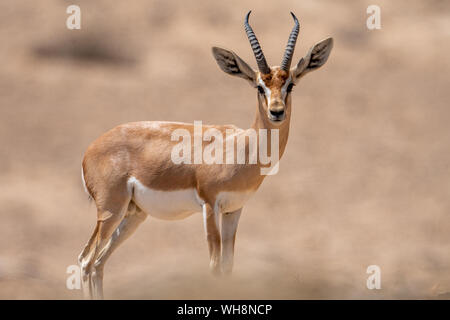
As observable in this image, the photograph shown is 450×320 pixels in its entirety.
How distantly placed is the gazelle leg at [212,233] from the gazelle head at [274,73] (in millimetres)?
1373

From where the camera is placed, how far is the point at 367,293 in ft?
42.8

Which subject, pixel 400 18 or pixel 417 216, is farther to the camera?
pixel 400 18

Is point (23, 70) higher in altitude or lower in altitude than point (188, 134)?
higher

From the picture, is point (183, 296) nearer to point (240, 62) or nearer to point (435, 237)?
point (240, 62)

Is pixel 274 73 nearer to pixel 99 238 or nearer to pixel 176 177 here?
pixel 176 177

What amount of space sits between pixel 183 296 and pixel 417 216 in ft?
35.8

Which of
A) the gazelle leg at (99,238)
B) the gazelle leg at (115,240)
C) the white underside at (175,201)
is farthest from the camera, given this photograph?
the gazelle leg at (115,240)

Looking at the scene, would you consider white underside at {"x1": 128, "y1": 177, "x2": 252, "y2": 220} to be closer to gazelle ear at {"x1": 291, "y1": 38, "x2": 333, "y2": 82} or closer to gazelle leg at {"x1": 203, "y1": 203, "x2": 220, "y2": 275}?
gazelle leg at {"x1": 203, "y1": 203, "x2": 220, "y2": 275}

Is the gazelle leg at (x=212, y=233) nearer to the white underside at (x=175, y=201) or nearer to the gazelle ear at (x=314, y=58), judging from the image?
the white underside at (x=175, y=201)

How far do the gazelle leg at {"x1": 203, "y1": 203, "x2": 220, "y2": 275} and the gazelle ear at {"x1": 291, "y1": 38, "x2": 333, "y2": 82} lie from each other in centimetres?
197

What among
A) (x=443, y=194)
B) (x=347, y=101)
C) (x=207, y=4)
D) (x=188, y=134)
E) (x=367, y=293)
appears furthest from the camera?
(x=207, y=4)

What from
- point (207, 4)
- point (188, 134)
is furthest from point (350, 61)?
point (188, 134)

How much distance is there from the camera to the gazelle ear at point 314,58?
9.66 m

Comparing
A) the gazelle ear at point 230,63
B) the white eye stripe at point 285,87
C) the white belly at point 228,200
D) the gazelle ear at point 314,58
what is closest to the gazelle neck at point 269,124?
the white eye stripe at point 285,87
